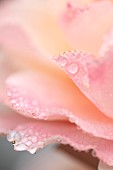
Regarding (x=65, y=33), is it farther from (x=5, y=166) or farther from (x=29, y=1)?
(x=5, y=166)

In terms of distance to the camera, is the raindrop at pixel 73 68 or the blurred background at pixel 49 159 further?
the blurred background at pixel 49 159

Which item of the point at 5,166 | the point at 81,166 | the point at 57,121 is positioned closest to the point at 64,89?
the point at 57,121

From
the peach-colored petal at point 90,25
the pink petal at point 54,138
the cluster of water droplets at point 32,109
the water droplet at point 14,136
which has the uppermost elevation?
the peach-colored petal at point 90,25

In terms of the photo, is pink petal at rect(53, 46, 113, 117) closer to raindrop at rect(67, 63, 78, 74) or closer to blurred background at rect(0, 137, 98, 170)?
raindrop at rect(67, 63, 78, 74)

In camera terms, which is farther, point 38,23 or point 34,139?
point 38,23

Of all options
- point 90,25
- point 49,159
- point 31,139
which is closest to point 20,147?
point 31,139

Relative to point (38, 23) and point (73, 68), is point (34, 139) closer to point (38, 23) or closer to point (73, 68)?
point (73, 68)

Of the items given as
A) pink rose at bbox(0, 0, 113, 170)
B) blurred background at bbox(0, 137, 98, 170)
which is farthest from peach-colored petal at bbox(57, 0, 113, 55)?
blurred background at bbox(0, 137, 98, 170)

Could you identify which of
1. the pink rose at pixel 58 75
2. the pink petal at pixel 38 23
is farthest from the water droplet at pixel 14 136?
the pink petal at pixel 38 23

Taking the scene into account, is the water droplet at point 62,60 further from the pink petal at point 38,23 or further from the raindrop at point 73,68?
the pink petal at point 38,23
